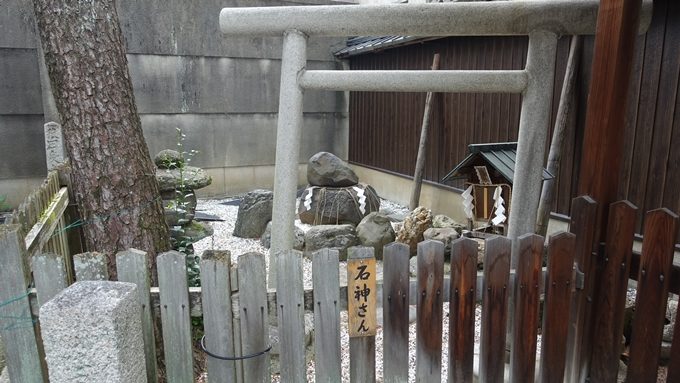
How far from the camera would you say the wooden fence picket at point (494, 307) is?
1979 mm

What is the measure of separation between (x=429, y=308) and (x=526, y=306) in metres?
0.45

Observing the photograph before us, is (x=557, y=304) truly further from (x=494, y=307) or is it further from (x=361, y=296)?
(x=361, y=296)

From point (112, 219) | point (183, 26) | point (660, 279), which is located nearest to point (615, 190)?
point (660, 279)

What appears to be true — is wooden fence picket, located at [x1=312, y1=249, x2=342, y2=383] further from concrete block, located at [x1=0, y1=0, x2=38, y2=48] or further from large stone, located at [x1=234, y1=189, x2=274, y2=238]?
concrete block, located at [x1=0, y1=0, x2=38, y2=48]

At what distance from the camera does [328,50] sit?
10.3 metres

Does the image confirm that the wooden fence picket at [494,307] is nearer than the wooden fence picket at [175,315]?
No

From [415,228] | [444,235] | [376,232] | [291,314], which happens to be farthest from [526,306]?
[376,232]

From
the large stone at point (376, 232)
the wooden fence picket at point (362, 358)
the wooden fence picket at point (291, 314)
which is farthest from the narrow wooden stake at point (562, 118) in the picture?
the wooden fence picket at point (291, 314)

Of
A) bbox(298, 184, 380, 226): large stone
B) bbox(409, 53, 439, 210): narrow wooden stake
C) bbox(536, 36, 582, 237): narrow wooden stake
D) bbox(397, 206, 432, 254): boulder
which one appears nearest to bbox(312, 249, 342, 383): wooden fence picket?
bbox(536, 36, 582, 237): narrow wooden stake

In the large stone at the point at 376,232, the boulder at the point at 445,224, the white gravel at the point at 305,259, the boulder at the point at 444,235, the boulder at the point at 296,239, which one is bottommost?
the white gravel at the point at 305,259

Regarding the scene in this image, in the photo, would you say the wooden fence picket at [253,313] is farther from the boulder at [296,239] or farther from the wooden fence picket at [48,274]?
the boulder at [296,239]

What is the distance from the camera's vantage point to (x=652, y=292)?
1969 millimetres

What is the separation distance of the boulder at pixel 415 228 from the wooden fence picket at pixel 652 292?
11.4 ft

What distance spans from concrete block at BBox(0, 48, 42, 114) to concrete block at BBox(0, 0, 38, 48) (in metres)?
0.13
